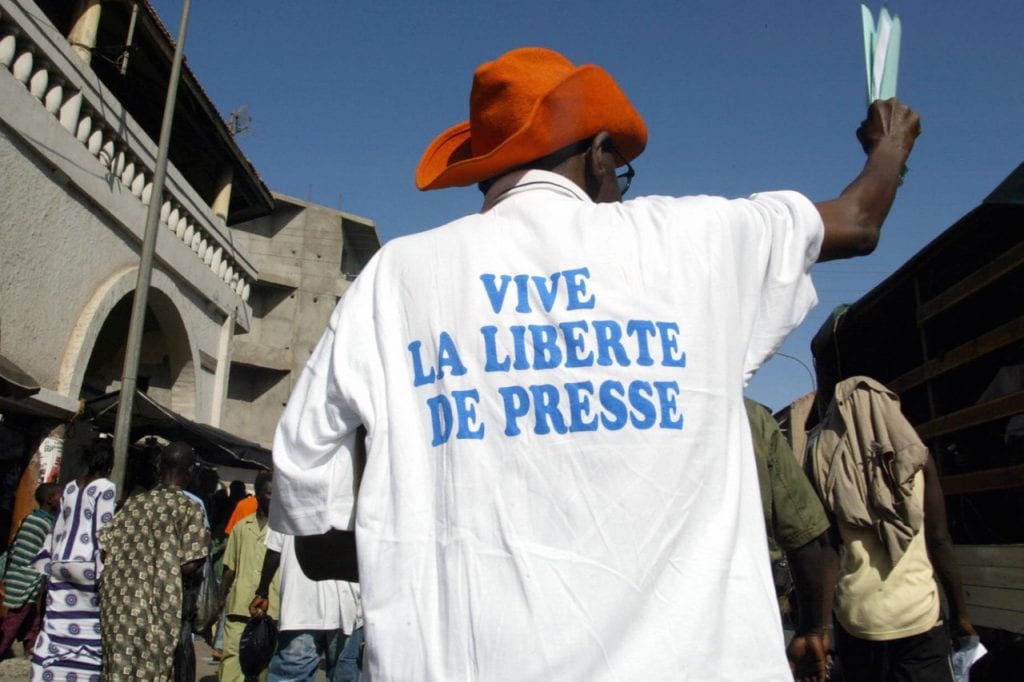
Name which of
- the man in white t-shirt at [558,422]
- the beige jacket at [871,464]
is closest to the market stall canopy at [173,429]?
the beige jacket at [871,464]

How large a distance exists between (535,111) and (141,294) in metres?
8.94

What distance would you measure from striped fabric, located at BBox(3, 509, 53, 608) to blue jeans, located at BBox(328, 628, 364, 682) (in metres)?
2.61

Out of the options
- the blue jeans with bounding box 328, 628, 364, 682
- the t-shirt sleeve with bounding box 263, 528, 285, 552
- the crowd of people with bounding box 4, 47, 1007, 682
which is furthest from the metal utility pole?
the crowd of people with bounding box 4, 47, 1007, 682

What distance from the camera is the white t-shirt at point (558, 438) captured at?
3.77 ft

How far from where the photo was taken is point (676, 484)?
1.20 meters

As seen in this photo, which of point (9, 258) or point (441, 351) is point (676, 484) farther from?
point (9, 258)

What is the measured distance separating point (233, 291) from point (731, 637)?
1367 cm

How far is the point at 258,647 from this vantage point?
18.0 feet

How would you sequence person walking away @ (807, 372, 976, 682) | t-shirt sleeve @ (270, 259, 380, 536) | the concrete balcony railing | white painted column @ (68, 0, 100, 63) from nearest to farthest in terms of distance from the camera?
t-shirt sleeve @ (270, 259, 380, 536) < person walking away @ (807, 372, 976, 682) < the concrete balcony railing < white painted column @ (68, 0, 100, 63)

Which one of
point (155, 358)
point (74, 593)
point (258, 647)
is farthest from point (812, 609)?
point (155, 358)

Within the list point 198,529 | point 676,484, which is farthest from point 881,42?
point 198,529

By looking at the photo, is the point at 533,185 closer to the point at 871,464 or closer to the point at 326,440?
the point at 326,440

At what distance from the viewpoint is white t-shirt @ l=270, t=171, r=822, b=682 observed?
1148 mm

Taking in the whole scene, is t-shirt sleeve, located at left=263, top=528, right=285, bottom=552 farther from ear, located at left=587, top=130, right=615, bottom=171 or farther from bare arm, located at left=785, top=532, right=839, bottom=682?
ear, located at left=587, top=130, right=615, bottom=171
